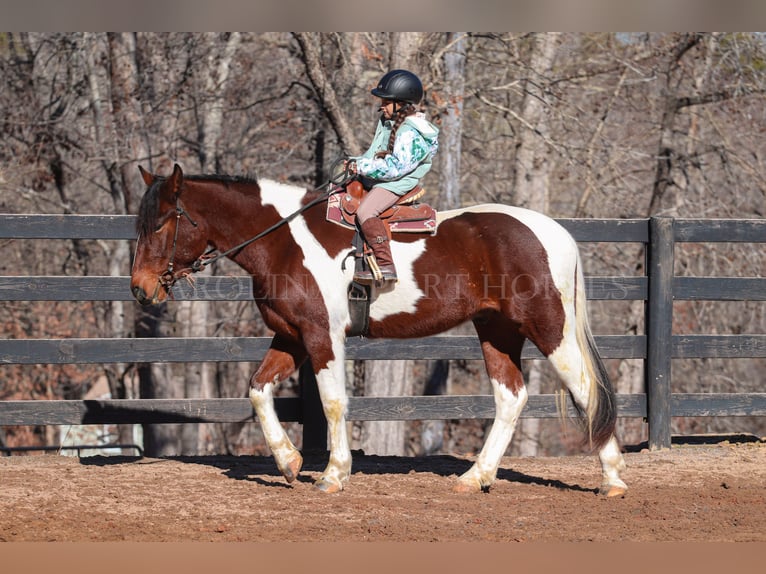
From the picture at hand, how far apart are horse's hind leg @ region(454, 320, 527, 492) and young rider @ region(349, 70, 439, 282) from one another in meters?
1.02

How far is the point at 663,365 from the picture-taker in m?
7.53

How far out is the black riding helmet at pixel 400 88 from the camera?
18.8 ft

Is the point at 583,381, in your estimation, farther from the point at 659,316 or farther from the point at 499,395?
the point at 659,316

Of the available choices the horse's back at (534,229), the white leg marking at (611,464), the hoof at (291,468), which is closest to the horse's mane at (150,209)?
the hoof at (291,468)

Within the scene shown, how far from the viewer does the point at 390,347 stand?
288 inches

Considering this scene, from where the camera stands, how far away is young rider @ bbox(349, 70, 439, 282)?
18.7ft

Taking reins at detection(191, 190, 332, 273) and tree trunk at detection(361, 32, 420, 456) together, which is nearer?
reins at detection(191, 190, 332, 273)

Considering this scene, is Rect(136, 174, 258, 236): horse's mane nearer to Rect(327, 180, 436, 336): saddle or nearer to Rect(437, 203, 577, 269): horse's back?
Rect(327, 180, 436, 336): saddle

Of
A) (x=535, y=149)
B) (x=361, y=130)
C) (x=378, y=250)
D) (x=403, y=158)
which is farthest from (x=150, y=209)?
(x=535, y=149)

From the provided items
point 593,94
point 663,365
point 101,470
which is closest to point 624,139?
point 593,94

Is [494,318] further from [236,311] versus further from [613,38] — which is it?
[236,311]

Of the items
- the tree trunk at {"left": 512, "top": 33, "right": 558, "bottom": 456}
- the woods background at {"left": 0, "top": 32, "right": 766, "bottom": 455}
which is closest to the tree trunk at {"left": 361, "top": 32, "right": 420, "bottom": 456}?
the woods background at {"left": 0, "top": 32, "right": 766, "bottom": 455}

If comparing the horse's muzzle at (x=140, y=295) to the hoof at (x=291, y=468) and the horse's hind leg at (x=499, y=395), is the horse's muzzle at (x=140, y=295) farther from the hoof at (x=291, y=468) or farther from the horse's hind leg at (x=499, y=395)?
the horse's hind leg at (x=499, y=395)

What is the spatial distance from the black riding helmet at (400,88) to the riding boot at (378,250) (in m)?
0.81
